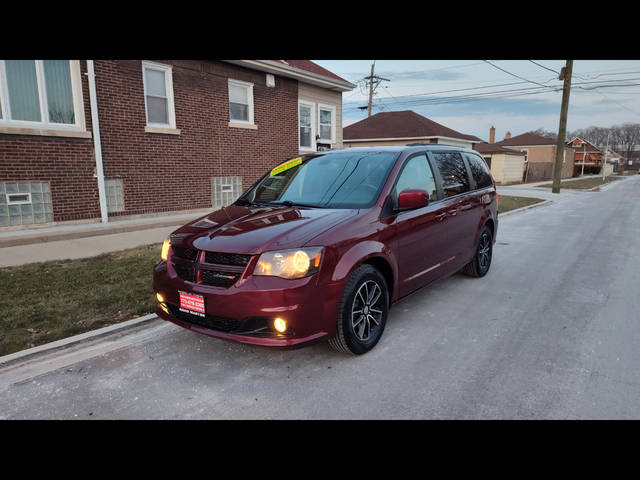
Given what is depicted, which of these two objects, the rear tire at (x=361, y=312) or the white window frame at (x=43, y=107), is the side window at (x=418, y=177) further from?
the white window frame at (x=43, y=107)

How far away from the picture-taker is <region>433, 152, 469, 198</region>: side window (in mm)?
4973

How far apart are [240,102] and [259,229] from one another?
33.5 feet

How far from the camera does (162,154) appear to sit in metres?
10.6

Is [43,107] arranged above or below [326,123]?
below

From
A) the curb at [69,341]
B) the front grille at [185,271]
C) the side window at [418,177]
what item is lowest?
the curb at [69,341]

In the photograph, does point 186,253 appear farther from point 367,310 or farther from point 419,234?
point 419,234

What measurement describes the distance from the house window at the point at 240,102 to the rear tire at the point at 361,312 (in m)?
9.92

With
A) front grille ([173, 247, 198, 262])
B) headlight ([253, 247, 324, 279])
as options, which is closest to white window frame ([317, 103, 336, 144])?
front grille ([173, 247, 198, 262])

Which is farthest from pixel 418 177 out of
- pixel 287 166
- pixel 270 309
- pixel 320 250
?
pixel 270 309

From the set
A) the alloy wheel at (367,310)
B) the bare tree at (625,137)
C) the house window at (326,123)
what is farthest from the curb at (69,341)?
the bare tree at (625,137)

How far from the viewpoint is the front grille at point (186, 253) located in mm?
3426

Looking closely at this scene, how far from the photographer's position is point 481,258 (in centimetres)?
605
